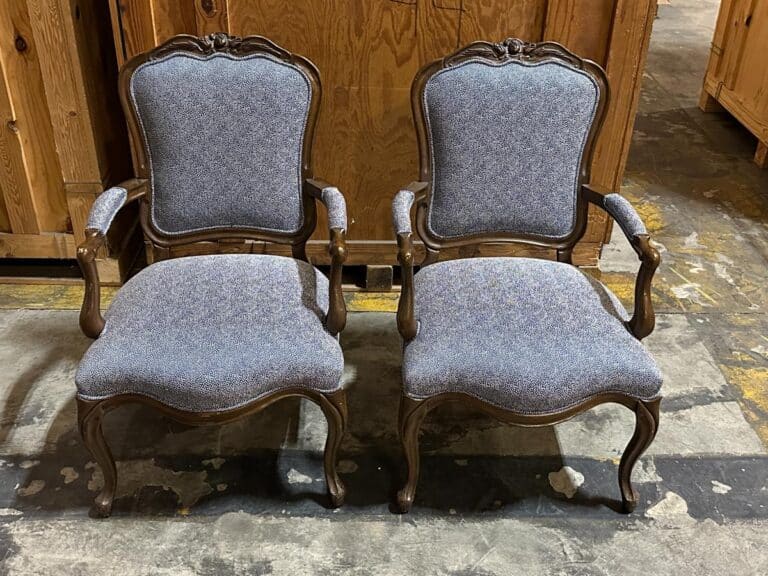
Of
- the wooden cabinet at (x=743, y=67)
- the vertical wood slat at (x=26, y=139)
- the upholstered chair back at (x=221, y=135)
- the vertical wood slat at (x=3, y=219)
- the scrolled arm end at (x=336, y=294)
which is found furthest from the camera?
the wooden cabinet at (x=743, y=67)

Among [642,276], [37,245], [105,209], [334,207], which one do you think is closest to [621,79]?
[642,276]

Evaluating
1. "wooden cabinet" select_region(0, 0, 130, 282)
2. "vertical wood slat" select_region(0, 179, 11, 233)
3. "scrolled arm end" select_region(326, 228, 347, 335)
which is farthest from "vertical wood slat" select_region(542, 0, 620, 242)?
"vertical wood slat" select_region(0, 179, 11, 233)

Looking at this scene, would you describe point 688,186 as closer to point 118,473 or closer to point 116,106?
point 116,106

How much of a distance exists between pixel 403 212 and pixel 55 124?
1.32m

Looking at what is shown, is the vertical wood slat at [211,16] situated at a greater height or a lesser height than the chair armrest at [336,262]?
greater

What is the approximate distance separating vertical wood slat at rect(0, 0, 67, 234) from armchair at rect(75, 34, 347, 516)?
704 mm

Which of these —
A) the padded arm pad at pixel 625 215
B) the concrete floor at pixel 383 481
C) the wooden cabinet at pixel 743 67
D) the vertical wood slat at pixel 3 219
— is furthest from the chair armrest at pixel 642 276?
the wooden cabinet at pixel 743 67

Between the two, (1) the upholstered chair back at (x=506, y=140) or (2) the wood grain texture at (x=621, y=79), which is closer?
(1) the upholstered chair back at (x=506, y=140)

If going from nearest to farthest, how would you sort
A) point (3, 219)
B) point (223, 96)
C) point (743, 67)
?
point (223, 96) < point (3, 219) < point (743, 67)

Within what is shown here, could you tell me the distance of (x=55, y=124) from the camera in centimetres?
246

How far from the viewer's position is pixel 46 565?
67.7 inches

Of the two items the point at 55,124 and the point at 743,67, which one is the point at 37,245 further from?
the point at 743,67

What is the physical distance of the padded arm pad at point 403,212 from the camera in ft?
5.89

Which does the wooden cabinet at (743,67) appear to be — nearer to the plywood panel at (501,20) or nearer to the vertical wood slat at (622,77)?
the vertical wood slat at (622,77)
